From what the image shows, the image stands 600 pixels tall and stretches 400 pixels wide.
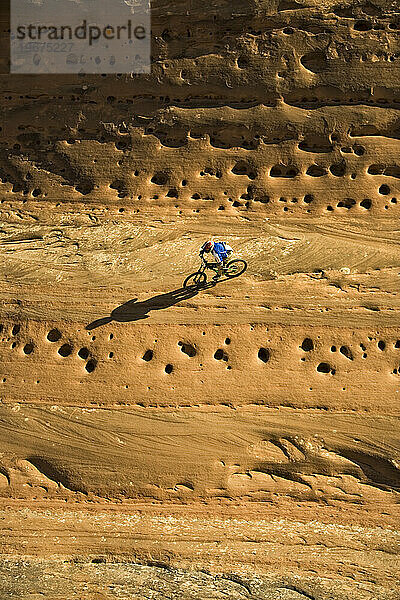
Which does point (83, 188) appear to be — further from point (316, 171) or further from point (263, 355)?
point (263, 355)

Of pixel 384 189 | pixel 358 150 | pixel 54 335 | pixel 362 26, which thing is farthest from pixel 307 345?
pixel 362 26

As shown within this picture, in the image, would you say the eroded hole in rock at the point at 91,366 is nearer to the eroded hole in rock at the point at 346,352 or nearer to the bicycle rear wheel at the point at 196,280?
the bicycle rear wheel at the point at 196,280

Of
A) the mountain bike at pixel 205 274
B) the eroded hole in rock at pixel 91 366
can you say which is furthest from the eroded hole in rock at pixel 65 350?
the mountain bike at pixel 205 274

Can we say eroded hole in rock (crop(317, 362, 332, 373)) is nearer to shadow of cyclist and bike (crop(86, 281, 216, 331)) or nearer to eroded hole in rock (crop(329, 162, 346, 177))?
shadow of cyclist and bike (crop(86, 281, 216, 331))

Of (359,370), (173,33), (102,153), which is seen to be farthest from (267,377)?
(173,33)

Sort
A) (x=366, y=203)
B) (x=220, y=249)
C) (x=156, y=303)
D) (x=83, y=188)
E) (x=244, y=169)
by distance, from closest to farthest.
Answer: (x=220, y=249)
(x=156, y=303)
(x=366, y=203)
(x=244, y=169)
(x=83, y=188)

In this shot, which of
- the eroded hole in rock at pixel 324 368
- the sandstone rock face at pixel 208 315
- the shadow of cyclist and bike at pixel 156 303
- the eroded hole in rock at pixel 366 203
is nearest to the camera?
the sandstone rock face at pixel 208 315

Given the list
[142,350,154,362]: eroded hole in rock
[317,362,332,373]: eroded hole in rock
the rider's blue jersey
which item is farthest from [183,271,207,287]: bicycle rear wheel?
[317,362,332,373]: eroded hole in rock
